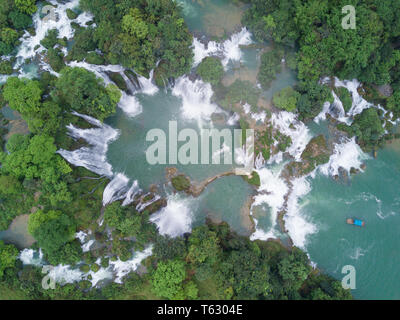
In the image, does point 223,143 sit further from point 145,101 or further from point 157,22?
point 157,22

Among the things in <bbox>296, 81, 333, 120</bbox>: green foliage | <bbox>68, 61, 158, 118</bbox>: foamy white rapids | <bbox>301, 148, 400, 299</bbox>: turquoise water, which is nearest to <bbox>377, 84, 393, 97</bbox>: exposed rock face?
<bbox>301, 148, 400, 299</bbox>: turquoise water

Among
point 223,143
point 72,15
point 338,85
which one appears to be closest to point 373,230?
point 338,85

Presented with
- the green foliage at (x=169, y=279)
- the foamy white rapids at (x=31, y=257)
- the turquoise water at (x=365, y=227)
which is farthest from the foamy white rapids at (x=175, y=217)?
the turquoise water at (x=365, y=227)

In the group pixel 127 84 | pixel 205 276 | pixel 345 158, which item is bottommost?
pixel 205 276

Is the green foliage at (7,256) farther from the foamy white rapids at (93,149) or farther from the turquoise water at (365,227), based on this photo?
the turquoise water at (365,227)

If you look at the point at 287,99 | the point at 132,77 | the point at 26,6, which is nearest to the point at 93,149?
the point at 132,77

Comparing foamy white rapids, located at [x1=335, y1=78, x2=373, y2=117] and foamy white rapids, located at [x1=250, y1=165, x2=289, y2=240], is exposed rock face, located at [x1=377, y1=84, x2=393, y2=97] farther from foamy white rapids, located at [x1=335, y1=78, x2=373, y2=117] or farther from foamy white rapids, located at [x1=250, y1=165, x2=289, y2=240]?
Result: foamy white rapids, located at [x1=250, y1=165, x2=289, y2=240]

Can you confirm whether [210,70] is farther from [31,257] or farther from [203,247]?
[31,257]
